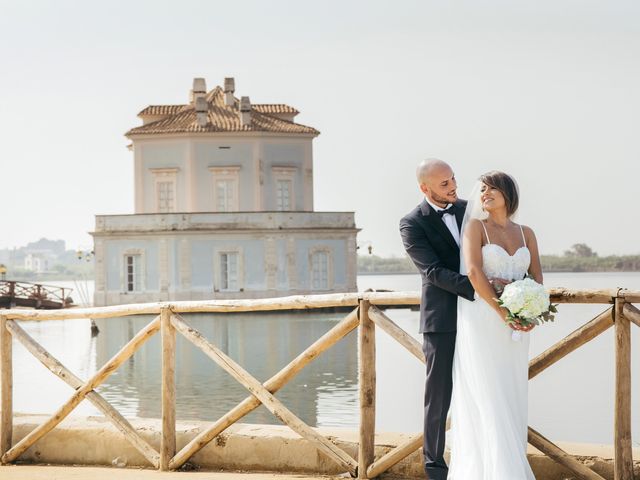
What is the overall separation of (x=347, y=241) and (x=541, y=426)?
3271 centimetres

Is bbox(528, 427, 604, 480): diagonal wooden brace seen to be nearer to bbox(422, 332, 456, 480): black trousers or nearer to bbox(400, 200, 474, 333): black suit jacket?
bbox(422, 332, 456, 480): black trousers

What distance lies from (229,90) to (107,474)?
1912 inches

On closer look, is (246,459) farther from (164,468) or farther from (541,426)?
(541,426)

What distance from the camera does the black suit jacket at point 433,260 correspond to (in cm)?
539

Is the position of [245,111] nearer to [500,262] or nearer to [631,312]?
[631,312]

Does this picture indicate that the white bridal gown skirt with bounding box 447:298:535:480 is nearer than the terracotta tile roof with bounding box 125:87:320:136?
Yes

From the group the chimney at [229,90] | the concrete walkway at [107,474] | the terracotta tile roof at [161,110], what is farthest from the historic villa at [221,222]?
the concrete walkway at [107,474]

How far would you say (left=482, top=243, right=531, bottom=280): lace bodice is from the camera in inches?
208

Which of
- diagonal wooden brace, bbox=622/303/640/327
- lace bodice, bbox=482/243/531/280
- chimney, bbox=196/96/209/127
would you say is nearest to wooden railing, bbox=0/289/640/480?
diagonal wooden brace, bbox=622/303/640/327

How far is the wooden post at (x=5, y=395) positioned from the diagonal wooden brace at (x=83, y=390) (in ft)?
0.33

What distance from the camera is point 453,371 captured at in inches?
214

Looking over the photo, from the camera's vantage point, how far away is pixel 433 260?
544 centimetres

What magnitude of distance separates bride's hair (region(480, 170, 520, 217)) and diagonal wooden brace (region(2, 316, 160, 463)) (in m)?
2.36

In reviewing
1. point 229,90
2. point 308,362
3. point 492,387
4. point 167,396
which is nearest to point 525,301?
point 492,387
